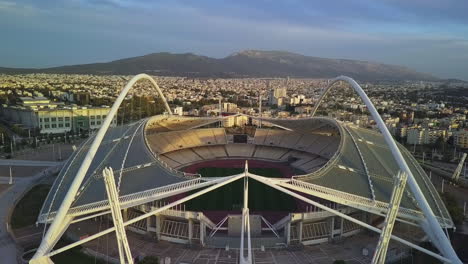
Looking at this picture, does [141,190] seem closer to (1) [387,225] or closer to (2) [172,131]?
(1) [387,225]

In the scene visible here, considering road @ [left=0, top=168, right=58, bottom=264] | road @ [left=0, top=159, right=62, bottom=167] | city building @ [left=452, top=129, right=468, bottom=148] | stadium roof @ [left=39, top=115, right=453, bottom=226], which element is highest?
stadium roof @ [left=39, top=115, right=453, bottom=226]

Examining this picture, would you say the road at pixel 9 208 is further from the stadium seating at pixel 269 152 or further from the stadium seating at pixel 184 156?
the stadium seating at pixel 269 152

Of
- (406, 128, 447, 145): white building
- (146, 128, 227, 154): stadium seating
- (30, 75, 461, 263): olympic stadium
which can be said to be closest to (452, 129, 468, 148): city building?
(406, 128, 447, 145): white building

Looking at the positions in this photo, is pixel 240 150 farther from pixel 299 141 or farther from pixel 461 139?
pixel 461 139

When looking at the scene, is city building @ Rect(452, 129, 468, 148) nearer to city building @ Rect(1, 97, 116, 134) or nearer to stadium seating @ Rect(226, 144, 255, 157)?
stadium seating @ Rect(226, 144, 255, 157)

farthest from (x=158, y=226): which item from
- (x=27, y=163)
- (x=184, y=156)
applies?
(x=27, y=163)

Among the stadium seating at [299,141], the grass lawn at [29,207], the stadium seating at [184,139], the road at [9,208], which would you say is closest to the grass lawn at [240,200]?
the stadium seating at [299,141]
